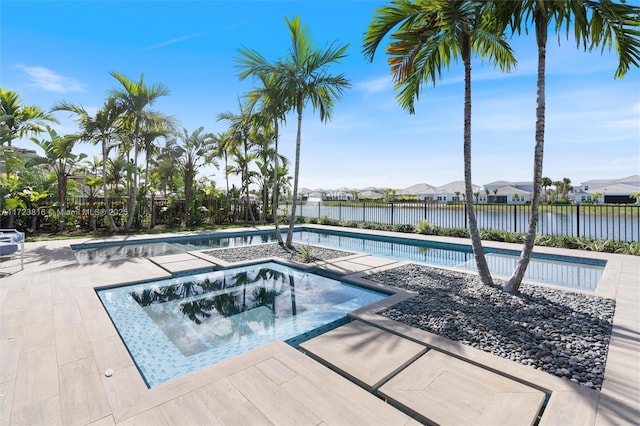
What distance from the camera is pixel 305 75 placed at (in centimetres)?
727

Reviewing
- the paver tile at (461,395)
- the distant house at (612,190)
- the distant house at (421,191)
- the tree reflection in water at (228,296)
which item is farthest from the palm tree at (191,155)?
the distant house at (612,190)

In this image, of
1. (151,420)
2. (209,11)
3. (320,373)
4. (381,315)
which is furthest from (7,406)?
(209,11)

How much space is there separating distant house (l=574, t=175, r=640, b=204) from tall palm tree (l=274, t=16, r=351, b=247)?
1235 inches

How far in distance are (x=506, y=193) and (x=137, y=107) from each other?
122ft

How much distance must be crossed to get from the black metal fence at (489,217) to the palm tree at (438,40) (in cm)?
618

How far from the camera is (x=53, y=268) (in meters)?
5.75

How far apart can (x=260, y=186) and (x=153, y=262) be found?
891cm

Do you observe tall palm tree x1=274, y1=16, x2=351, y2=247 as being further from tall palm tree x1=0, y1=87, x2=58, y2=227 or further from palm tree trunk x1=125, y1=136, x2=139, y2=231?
tall palm tree x1=0, y1=87, x2=58, y2=227

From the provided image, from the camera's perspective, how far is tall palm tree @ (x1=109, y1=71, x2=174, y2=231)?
1001 centimetres

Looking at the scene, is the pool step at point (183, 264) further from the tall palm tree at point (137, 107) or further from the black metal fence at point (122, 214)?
the black metal fence at point (122, 214)

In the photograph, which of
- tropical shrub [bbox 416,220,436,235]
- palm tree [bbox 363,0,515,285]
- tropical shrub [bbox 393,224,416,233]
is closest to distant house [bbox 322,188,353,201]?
tropical shrub [bbox 393,224,416,233]

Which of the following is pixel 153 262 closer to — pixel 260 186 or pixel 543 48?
pixel 543 48

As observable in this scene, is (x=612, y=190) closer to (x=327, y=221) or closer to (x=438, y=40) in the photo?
(x=327, y=221)

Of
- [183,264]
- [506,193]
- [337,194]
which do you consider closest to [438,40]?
[183,264]
